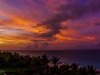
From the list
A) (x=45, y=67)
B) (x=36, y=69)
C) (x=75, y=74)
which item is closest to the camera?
(x=75, y=74)

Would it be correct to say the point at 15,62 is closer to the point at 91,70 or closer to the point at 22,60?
the point at 22,60

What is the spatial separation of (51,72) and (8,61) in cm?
2580

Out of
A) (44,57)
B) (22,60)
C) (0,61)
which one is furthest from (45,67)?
(0,61)

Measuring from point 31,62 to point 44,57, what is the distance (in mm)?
4467

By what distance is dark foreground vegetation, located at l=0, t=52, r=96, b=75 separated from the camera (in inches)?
2400

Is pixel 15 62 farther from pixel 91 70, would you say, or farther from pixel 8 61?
pixel 91 70

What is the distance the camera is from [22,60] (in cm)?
8525

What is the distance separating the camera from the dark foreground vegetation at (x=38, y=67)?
60969 millimetres

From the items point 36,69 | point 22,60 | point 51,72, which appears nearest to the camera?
point 51,72

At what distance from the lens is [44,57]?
78.4 meters

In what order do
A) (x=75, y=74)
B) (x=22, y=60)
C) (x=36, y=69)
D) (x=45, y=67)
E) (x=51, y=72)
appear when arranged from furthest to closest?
1. (x=22, y=60)
2. (x=45, y=67)
3. (x=36, y=69)
4. (x=51, y=72)
5. (x=75, y=74)

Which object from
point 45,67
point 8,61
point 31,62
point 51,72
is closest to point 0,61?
point 8,61

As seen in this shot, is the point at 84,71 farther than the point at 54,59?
No

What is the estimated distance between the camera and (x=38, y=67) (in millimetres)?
74375
